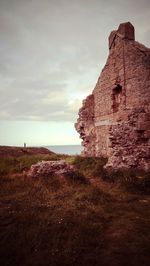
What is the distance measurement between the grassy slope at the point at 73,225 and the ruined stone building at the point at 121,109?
2528mm

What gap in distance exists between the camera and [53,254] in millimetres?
3596

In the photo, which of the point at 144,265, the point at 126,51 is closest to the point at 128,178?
the point at 144,265

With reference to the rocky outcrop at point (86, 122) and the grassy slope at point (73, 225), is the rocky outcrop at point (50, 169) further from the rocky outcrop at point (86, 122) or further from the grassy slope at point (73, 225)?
the rocky outcrop at point (86, 122)

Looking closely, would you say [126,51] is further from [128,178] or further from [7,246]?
[7,246]

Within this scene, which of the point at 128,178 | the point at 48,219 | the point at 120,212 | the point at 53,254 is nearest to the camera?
the point at 53,254

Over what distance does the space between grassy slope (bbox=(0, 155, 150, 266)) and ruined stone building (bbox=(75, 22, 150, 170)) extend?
2528mm

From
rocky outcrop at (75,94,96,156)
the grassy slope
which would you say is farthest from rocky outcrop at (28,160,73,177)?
rocky outcrop at (75,94,96,156)

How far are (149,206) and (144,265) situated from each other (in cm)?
272

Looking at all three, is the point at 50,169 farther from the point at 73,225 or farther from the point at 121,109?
the point at 121,109

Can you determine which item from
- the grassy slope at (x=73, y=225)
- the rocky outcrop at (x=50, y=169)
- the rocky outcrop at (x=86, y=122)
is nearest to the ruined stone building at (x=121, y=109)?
the rocky outcrop at (x=86, y=122)

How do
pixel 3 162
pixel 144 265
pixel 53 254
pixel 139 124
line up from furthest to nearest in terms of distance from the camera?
1. pixel 3 162
2. pixel 139 124
3. pixel 53 254
4. pixel 144 265

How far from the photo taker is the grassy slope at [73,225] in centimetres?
356

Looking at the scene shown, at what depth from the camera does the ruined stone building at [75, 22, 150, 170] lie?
975 centimetres

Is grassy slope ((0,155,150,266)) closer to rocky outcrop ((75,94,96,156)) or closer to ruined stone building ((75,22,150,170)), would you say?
ruined stone building ((75,22,150,170))
